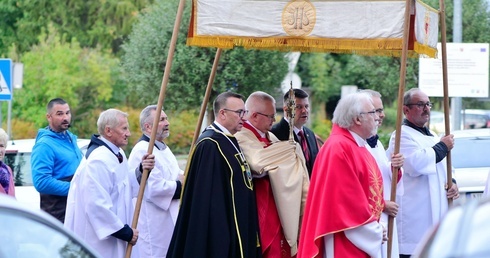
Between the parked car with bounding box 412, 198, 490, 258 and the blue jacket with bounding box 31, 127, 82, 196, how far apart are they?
550cm

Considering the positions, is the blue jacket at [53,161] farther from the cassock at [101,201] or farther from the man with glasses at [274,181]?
the man with glasses at [274,181]

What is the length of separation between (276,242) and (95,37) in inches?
1341

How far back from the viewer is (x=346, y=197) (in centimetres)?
735

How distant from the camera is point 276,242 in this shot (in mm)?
8383

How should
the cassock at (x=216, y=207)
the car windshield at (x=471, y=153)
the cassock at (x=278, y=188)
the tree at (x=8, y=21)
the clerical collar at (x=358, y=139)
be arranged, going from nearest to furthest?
the clerical collar at (x=358, y=139) < the cassock at (x=216, y=207) < the cassock at (x=278, y=188) < the car windshield at (x=471, y=153) < the tree at (x=8, y=21)

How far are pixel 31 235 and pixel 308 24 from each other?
12.8 feet

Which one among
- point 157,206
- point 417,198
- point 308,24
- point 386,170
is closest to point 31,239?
point 308,24

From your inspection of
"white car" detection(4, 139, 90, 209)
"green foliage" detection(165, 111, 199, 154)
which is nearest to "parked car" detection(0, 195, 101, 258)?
"white car" detection(4, 139, 90, 209)

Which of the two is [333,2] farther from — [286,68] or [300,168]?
[286,68]

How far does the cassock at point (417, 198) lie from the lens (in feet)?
28.8

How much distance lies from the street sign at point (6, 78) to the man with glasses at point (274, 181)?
21.5 feet

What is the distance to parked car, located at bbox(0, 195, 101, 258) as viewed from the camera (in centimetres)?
440

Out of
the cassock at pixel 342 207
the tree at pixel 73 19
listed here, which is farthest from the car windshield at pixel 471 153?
the tree at pixel 73 19

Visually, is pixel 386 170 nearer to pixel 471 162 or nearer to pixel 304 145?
pixel 304 145
